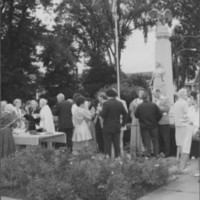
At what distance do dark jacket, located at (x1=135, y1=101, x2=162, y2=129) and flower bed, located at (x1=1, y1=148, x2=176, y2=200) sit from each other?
200 centimetres

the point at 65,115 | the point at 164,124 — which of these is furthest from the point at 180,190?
the point at 65,115

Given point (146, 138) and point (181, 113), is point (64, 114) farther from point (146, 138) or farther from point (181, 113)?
point (181, 113)

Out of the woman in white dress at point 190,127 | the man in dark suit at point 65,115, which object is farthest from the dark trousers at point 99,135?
the woman in white dress at point 190,127

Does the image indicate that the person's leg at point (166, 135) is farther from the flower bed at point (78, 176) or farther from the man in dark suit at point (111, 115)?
the flower bed at point (78, 176)

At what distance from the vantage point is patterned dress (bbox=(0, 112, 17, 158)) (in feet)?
27.6

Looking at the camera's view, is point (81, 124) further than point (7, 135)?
Yes

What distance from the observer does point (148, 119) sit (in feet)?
27.6

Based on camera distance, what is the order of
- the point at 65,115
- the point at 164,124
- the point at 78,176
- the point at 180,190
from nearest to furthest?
1. the point at 78,176
2. the point at 180,190
3. the point at 164,124
4. the point at 65,115

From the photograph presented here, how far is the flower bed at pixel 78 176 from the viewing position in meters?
5.41

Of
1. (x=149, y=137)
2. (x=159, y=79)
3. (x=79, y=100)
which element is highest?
(x=159, y=79)

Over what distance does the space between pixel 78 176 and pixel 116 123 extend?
2561 mm

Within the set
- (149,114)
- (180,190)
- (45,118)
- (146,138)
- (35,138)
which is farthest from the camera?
(45,118)

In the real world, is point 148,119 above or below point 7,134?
above

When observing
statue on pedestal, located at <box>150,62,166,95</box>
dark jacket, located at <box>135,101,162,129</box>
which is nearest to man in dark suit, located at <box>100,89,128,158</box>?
dark jacket, located at <box>135,101,162,129</box>
